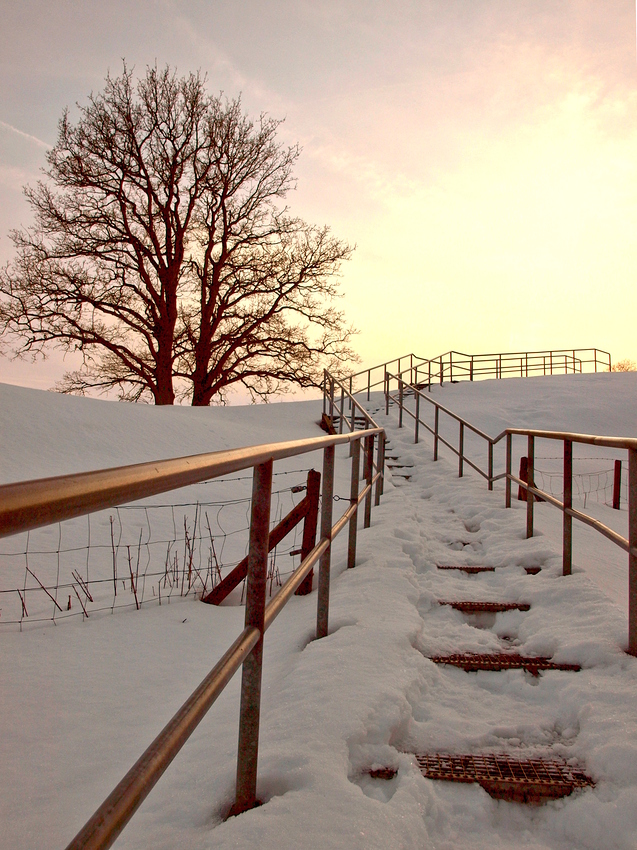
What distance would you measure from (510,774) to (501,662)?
82 cm

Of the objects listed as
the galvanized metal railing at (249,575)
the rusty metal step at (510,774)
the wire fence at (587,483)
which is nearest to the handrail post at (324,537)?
the galvanized metal railing at (249,575)

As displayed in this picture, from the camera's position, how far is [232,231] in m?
20.4

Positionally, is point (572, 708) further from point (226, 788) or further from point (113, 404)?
point (113, 404)

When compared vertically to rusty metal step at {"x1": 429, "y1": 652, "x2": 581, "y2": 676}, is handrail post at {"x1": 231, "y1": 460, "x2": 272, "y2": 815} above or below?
above

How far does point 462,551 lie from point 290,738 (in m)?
3.13

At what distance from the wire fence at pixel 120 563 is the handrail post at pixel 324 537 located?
566 mm

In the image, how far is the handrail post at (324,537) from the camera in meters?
2.62

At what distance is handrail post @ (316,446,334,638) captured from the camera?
2621 millimetres

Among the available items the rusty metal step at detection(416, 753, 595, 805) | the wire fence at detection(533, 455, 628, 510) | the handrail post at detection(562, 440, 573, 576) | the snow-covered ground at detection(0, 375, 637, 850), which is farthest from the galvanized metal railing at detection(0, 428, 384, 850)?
the wire fence at detection(533, 455, 628, 510)

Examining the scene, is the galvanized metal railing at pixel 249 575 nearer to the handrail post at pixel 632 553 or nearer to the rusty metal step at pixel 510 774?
the rusty metal step at pixel 510 774

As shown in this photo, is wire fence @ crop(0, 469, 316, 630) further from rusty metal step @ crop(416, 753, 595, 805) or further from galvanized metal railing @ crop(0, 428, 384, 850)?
galvanized metal railing @ crop(0, 428, 384, 850)

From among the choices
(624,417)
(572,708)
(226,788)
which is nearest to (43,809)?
(226,788)

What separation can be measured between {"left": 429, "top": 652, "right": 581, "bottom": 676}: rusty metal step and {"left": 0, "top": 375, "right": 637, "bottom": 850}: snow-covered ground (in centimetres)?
6

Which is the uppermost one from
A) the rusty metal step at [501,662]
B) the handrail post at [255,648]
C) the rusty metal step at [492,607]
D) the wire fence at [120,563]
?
the handrail post at [255,648]
